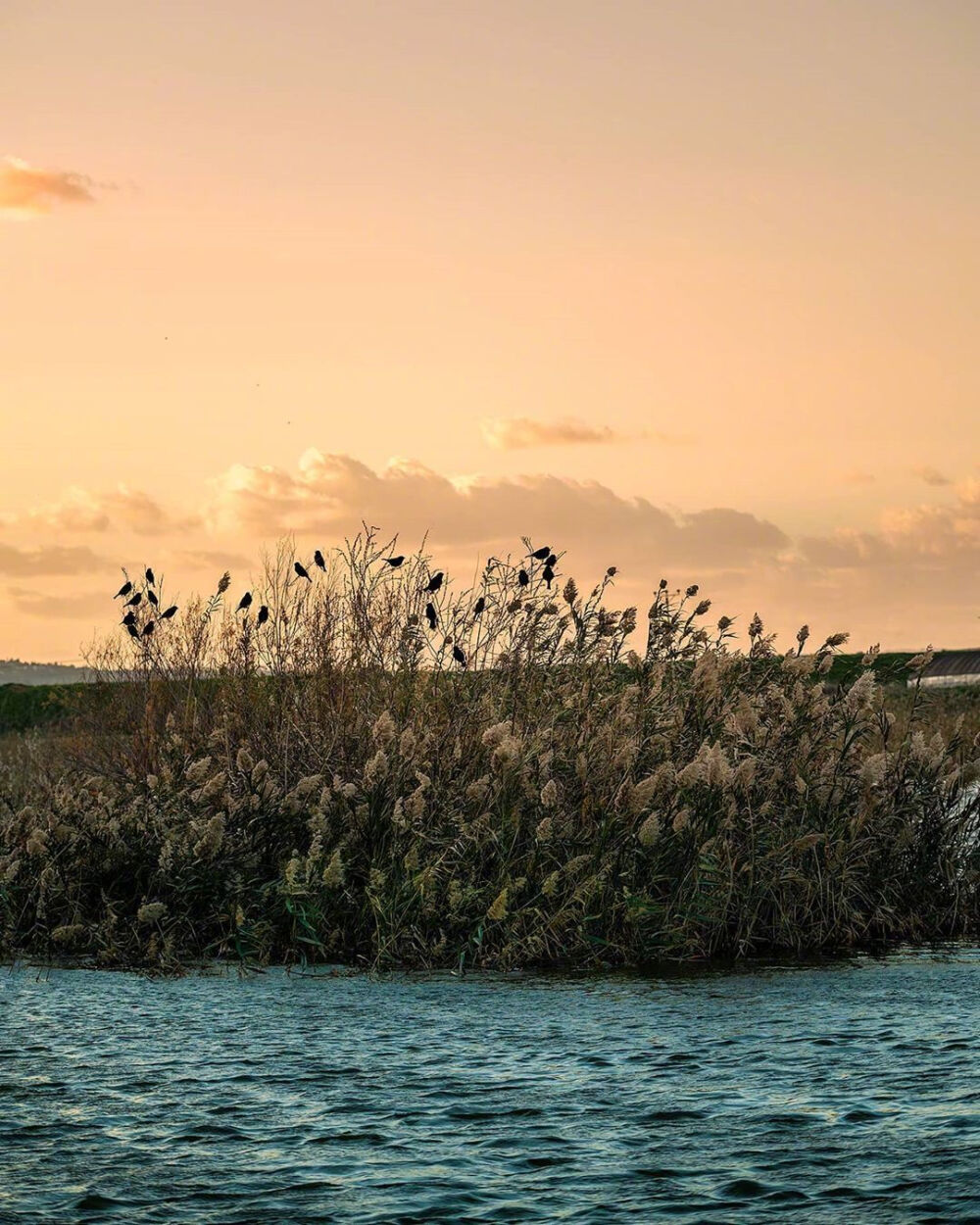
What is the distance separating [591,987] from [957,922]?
3.09 metres

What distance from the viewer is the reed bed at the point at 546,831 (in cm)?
845

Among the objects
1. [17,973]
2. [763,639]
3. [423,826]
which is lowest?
[17,973]

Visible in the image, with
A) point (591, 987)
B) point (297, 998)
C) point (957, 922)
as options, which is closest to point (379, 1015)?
point (297, 998)

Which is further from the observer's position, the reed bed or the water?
the reed bed

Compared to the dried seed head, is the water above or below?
below

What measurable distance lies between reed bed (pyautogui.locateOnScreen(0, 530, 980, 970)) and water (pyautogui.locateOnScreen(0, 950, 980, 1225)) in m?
0.69

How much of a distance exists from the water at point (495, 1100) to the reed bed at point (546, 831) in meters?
0.69

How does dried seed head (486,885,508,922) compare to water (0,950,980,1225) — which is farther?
dried seed head (486,885,508,922)

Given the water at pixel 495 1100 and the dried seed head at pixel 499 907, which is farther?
the dried seed head at pixel 499 907

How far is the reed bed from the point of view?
8.45m

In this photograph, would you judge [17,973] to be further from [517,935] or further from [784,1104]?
[784,1104]

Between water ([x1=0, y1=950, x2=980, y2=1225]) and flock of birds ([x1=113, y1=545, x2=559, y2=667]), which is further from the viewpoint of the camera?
flock of birds ([x1=113, y1=545, x2=559, y2=667])

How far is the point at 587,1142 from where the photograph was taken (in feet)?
15.5

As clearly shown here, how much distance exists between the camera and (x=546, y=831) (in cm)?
841
